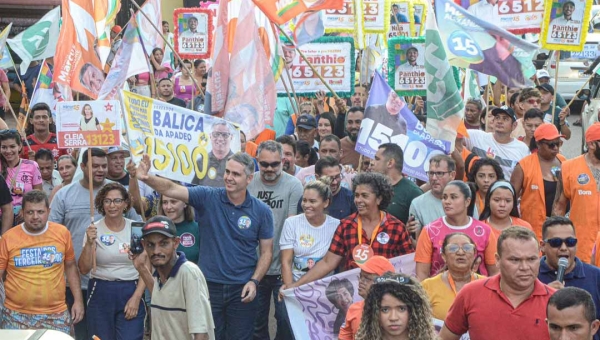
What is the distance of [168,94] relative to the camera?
1543 cm

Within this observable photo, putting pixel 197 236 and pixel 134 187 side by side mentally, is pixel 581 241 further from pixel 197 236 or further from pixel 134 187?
pixel 134 187

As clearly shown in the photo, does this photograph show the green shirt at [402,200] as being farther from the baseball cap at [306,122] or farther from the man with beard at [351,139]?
the baseball cap at [306,122]

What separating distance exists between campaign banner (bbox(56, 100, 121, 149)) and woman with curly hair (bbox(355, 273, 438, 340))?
4272mm

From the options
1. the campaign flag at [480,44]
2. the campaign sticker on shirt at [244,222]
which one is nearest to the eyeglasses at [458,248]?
the campaign sticker on shirt at [244,222]

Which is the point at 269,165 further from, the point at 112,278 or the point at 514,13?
the point at 514,13

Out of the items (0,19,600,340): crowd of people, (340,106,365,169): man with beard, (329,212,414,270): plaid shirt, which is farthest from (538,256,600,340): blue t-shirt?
(340,106,365,169): man with beard

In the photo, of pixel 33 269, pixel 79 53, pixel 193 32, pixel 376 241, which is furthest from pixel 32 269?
pixel 193 32

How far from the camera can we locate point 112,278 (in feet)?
29.1

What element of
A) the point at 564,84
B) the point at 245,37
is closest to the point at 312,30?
the point at 245,37

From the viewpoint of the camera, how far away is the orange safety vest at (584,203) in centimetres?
909

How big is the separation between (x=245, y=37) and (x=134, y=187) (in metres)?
2.49

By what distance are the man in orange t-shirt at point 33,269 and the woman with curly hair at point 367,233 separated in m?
2.02

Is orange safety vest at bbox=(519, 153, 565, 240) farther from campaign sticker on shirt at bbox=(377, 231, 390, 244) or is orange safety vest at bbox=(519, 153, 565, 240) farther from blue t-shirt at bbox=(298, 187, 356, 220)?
campaign sticker on shirt at bbox=(377, 231, 390, 244)

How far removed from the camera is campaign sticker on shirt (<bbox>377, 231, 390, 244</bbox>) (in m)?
8.22
